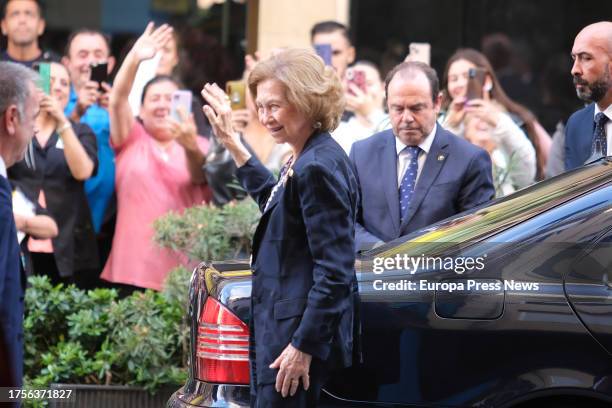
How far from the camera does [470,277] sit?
448 cm

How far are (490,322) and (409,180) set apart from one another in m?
1.60

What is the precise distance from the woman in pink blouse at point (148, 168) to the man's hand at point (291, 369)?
11.4ft

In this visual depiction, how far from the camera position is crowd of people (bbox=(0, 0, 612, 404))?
14.1 feet

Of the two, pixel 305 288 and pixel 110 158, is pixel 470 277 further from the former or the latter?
pixel 110 158

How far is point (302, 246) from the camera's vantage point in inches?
170

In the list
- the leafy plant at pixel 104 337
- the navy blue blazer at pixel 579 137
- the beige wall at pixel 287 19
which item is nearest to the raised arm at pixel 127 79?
the leafy plant at pixel 104 337

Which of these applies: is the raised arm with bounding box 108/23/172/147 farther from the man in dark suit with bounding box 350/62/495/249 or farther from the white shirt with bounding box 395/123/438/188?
the white shirt with bounding box 395/123/438/188

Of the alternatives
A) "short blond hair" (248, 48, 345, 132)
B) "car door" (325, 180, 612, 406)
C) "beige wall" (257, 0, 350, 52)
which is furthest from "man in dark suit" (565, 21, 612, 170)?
"beige wall" (257, 0, 350, 52)

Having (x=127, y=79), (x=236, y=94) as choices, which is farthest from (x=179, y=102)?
(x=236, y=94)

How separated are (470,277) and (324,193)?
0.69 metres

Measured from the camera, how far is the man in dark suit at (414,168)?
18.9ft

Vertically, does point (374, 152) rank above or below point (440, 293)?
above

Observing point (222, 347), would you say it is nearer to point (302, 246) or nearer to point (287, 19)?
point (302, 246)

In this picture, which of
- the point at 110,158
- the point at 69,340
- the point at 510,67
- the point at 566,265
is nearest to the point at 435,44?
the point at 510,67
